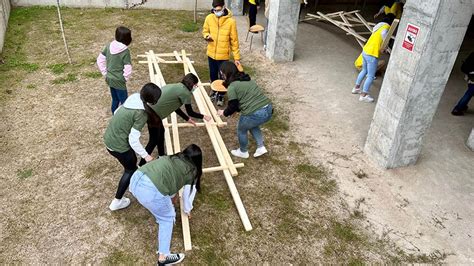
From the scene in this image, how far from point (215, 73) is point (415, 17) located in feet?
13.5

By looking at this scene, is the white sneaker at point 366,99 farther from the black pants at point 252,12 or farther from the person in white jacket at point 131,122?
the person in white jacket at point 131,122

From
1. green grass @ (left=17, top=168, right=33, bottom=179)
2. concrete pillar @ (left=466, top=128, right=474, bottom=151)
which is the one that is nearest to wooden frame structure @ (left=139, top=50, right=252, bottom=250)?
green grass @ (left=17, top=168, right=33, bottom=179)

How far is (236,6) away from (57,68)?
6767 mm

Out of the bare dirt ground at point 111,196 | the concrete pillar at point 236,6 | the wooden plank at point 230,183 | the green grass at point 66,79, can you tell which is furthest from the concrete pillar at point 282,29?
the green grass at point 66,79

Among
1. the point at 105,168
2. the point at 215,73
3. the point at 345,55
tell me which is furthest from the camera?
the point at 345,55

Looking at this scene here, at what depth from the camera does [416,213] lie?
213 inches

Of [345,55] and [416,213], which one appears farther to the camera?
[345,55]

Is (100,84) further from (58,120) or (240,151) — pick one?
(240,151)

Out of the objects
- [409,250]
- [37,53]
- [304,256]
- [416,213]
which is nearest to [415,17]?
[416,213]

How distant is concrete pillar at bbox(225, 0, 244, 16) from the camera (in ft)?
42.2

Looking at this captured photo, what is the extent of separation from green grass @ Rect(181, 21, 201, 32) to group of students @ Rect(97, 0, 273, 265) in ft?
15.3

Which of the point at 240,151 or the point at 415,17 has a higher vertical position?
the point at 415,17

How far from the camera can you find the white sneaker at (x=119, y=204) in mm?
5088

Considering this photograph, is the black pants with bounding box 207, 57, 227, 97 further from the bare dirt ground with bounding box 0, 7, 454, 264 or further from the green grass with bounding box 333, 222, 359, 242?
the green grass with bounding box 333, 222, 359, 242
